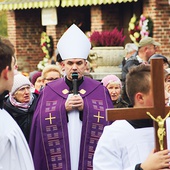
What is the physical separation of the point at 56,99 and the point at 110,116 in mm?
2771

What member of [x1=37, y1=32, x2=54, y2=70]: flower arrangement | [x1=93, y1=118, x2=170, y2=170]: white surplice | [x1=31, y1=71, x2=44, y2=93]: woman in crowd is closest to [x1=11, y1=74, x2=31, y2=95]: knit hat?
[x1=31, y1=71, x2=44, y2=93]: woman in crowd

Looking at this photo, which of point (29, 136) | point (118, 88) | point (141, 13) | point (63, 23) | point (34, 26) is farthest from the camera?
point (34, 26)

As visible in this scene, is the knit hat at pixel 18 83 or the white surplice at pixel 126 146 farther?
the knit hat at pixel 18 83

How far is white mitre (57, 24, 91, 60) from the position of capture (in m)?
7.43

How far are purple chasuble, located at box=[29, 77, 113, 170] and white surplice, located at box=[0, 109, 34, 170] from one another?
7.73 feet

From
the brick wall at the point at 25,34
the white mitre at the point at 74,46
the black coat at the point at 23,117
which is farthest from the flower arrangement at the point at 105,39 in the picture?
the brick wall at the point at 25,34

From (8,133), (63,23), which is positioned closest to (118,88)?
(8,133)

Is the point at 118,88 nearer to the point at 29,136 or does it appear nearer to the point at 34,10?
the point at 29,136

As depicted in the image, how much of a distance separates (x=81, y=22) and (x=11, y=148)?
1859 cm

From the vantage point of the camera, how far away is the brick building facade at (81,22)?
18.8m

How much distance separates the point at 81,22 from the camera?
75.8 feet

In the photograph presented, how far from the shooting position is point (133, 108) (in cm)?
449

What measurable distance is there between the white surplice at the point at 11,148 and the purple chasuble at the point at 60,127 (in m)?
2.36

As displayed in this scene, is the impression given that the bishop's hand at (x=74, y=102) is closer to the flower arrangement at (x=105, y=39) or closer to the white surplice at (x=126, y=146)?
the white surplice at (x=126, y=146)
